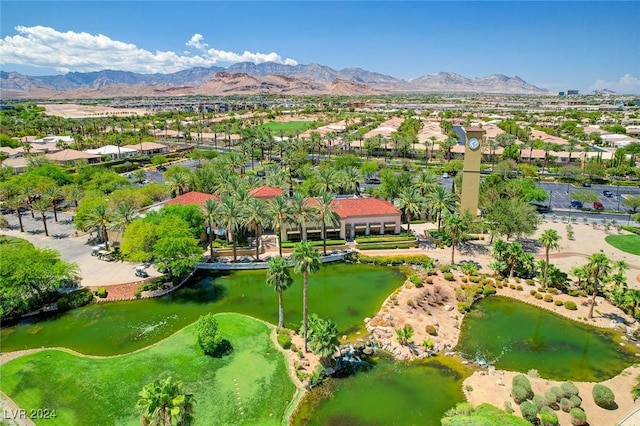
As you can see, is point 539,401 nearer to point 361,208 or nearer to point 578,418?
point 578,418

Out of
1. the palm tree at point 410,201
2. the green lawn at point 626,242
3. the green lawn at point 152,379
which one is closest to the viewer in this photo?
the green lawn at point 152,379

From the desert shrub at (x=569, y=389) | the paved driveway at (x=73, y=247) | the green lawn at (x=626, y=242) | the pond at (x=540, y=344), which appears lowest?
the pond at (x=540, y=344)

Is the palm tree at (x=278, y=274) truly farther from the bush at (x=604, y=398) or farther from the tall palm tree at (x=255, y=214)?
the bush at (x=604, y=398)

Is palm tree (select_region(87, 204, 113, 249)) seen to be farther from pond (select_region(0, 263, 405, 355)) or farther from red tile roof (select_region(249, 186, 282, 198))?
red tile roof (select_region(249, 186, 282, 198))

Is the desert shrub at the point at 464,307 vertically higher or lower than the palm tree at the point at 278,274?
lower

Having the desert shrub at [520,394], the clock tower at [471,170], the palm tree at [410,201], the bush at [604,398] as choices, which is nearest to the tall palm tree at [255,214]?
the palm tree at [410,201]

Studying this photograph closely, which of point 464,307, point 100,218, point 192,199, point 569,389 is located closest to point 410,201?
point 464,307
